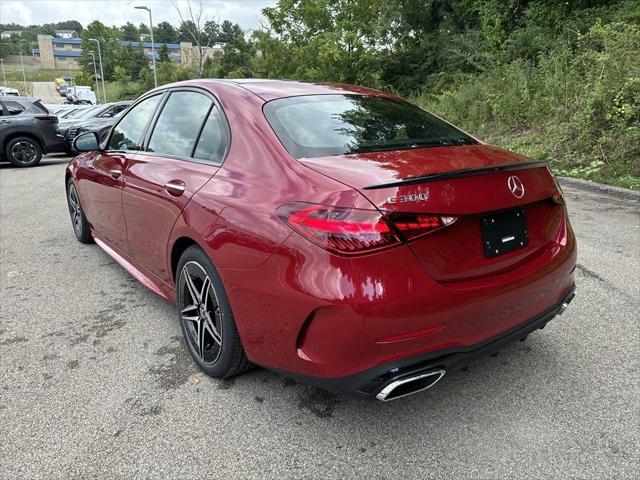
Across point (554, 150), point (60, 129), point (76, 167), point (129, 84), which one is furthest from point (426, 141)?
point (129, 84)

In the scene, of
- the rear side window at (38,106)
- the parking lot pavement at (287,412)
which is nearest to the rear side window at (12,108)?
the rear side window at (38,106)

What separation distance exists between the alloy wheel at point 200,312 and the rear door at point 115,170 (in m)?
1.10

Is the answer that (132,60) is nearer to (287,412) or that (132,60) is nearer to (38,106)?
(38,106)

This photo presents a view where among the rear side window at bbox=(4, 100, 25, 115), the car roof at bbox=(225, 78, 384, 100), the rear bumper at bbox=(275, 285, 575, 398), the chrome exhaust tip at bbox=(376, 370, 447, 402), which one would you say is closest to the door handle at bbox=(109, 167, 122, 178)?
the car roof at bbox=(225, 78, 384, 100)

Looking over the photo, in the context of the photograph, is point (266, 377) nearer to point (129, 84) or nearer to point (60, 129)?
point (60, 129)

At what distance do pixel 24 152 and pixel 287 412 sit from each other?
40.2 feet

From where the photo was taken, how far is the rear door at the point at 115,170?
11.7ft

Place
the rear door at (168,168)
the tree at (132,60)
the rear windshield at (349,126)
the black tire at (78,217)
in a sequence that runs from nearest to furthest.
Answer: the rear windshield at (349,126) < the rear door at (168,168) < the black tire at (78,217) < the tree at (132,60)

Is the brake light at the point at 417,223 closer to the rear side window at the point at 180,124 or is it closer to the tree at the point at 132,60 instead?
the rear side window at the point at 180,124

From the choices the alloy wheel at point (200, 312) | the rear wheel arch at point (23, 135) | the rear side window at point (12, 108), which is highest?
the alloy wheel at point (200, 312)

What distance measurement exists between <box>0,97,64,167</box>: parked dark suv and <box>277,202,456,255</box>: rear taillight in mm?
12393

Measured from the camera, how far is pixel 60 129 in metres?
13.9

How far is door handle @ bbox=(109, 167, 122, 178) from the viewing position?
356cm

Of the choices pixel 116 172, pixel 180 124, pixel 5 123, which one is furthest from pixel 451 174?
pixel 5 123
